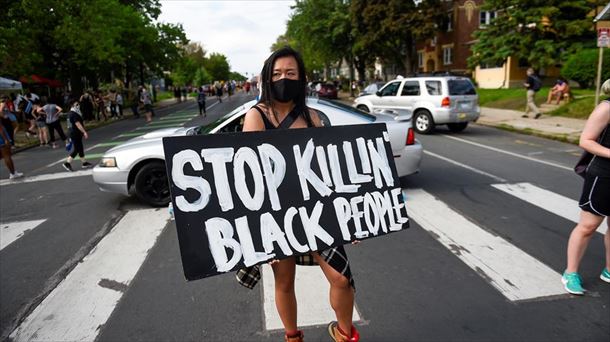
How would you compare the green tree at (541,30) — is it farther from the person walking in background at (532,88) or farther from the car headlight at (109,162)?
the car headlight at (109,162)

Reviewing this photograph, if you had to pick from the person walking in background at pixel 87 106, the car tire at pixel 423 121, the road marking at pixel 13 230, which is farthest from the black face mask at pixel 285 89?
the person walking in background at pixel 87 106

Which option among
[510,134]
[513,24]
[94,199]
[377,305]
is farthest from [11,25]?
[513,24]

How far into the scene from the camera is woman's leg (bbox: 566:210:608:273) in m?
3.14

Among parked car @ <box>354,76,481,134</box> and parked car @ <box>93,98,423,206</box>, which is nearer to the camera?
parked car @ <box>93,98,423,206</box>

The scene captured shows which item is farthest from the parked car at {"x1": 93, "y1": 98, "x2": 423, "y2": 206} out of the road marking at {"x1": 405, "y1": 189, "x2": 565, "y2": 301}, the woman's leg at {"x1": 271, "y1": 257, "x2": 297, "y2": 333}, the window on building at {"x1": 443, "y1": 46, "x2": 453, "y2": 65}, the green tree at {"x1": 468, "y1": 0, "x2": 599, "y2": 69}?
the window on building at {"x1": 443, "y1": 46, "x2": 453, "y2": 65}

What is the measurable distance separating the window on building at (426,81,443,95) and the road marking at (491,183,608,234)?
273 inches

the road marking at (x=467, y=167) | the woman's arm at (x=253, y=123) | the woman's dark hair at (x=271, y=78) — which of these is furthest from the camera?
the road marking at (x=467, y=167)

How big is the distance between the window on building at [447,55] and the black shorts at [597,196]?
41555mm

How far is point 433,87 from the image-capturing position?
522 inches

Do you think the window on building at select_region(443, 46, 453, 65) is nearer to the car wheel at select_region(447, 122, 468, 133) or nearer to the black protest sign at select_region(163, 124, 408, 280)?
the car wheel at select_region(447, 122, 468, 133)

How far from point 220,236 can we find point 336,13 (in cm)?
3793

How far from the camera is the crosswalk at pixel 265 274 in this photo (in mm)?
3121

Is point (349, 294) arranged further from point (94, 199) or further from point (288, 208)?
point (94, 199)

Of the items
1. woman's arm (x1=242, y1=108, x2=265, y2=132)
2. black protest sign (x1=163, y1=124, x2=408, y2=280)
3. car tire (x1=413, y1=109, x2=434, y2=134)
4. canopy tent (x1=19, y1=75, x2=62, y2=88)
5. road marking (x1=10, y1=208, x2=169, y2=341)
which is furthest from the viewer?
canopy tent (x1=19, y1=75, x2=62, y2=88)
